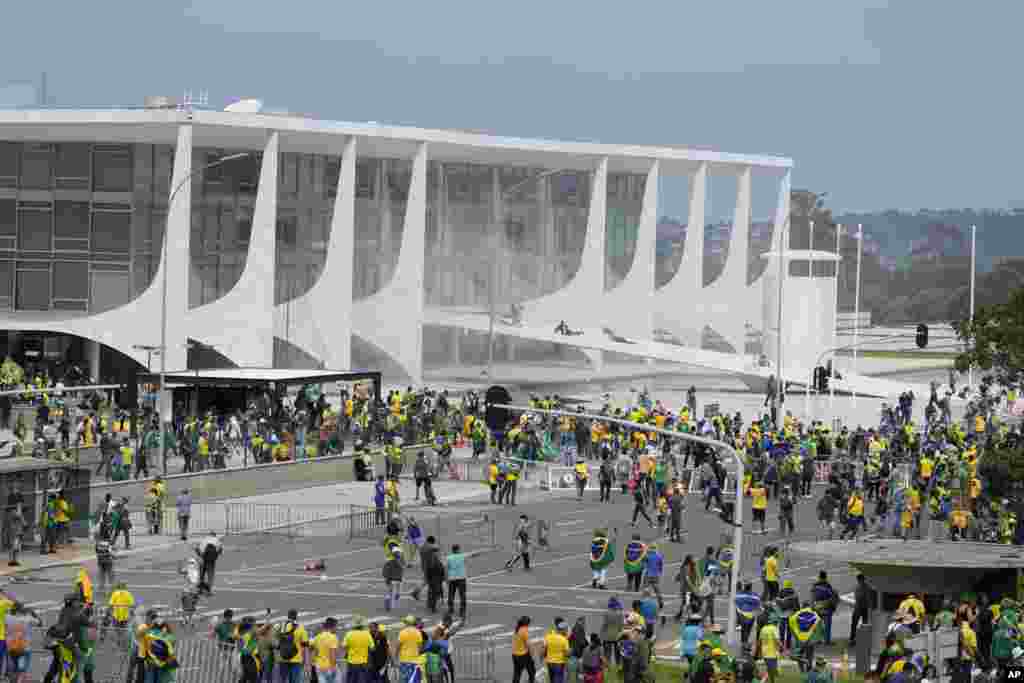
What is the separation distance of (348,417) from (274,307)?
2104cm

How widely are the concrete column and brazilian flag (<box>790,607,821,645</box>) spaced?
4925 centimetres

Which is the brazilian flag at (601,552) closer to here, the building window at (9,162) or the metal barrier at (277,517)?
the metal barrier at (277,517)

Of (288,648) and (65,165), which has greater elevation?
(65,165)

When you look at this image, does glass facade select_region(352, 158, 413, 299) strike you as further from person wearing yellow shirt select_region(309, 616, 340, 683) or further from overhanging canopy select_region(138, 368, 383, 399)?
person wearing yellow shirt select_region(309, 616, 340, 683)

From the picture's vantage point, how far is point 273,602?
1271 inches

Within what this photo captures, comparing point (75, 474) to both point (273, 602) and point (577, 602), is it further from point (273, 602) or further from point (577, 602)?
point (577, 602)

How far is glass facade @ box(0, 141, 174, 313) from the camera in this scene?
73375 millimetres

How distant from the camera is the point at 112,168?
73688mm

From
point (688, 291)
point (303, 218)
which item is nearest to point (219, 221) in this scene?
point (303, 218)

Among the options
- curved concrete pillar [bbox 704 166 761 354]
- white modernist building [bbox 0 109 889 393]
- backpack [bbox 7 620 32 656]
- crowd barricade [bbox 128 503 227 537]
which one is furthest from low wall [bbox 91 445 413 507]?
Answer: curved concrete pillar [bbox 704 166 761 354]

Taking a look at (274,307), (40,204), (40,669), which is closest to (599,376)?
(274,307)

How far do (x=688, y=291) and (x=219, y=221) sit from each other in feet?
86.2

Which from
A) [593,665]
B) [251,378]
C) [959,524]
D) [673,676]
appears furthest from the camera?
[251,378]

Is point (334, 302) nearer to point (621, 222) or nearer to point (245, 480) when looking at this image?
point (621, 222)
